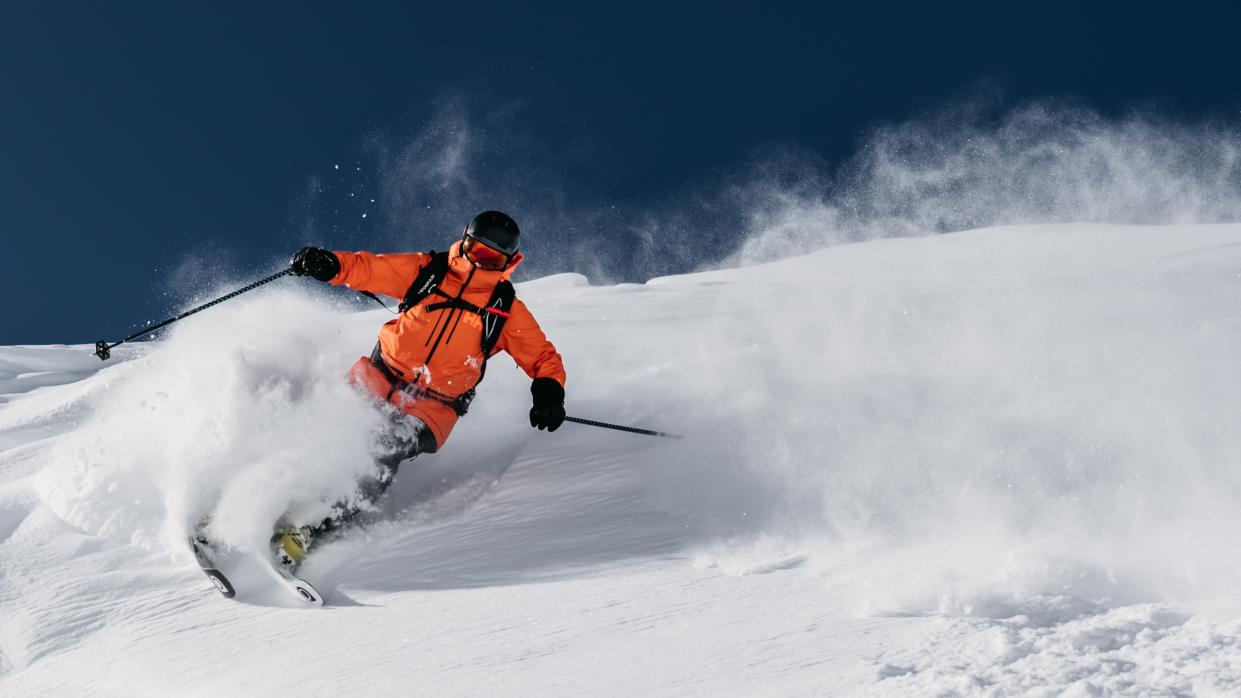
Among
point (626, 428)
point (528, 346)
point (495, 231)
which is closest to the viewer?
point (495, 231)

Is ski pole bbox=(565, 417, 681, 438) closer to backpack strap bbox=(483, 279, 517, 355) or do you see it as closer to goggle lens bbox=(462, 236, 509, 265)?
backpack strap bbox=(483, 279, 517, 355)

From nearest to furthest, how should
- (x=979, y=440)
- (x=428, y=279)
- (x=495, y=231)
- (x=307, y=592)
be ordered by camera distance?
(x=307, y=592) < (x=495, y=231) < (x=428, y=279) < (x=979, y=440)

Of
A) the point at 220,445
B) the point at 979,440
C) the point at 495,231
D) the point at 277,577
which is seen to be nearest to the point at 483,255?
the point at 495,231

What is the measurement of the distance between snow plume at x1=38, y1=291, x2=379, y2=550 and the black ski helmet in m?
1.22

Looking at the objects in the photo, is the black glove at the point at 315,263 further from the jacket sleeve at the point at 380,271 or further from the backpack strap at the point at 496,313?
the backpack strap at the point at 496,313

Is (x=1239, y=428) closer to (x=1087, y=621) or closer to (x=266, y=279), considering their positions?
(x=1087, y=621)

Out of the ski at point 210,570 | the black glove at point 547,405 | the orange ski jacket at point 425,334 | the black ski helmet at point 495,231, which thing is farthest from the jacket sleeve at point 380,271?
the ski at point 210,570

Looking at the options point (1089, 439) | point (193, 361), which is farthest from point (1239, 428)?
point (193, 361)

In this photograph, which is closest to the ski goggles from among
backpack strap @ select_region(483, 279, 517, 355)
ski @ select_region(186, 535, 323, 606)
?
backpack strap @ select_region(483, 279, 517, 355)

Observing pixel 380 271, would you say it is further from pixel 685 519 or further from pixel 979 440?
pixel 979 440

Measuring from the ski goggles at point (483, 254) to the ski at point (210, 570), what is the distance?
84.5 inches

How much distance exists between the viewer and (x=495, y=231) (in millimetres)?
5449

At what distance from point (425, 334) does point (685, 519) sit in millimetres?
1891

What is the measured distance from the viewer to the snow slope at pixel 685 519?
12.4 ft
